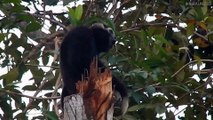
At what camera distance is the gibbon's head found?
495 centimetres

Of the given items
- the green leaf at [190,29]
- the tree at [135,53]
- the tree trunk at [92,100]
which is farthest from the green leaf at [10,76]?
the green leaf at [190,29]

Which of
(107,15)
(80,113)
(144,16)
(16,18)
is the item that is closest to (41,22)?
(16,18)

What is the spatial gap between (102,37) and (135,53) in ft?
1.84

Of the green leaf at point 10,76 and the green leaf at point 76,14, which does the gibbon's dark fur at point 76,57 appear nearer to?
the green leaf at point 76,14

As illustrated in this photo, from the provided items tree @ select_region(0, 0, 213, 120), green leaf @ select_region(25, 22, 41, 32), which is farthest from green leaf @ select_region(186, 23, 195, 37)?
green leaf @ select_region(25, 22, 41, 32)

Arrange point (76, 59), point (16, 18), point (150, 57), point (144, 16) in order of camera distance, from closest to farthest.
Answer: point (150, 57)
point (76, 59)
point (16, 18)
point (144, 16)

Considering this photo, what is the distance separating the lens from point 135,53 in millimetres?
4750

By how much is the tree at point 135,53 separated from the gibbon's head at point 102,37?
3.2 inches

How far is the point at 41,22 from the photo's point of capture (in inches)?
197

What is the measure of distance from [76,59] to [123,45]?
0.60 m

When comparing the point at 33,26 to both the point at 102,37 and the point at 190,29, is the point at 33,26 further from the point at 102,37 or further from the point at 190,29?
the point at 190,29

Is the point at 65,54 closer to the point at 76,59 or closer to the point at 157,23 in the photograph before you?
the point at 76,59

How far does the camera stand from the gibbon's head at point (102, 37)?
4.95 m

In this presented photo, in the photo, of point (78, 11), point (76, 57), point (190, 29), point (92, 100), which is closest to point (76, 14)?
point (78, 11)
